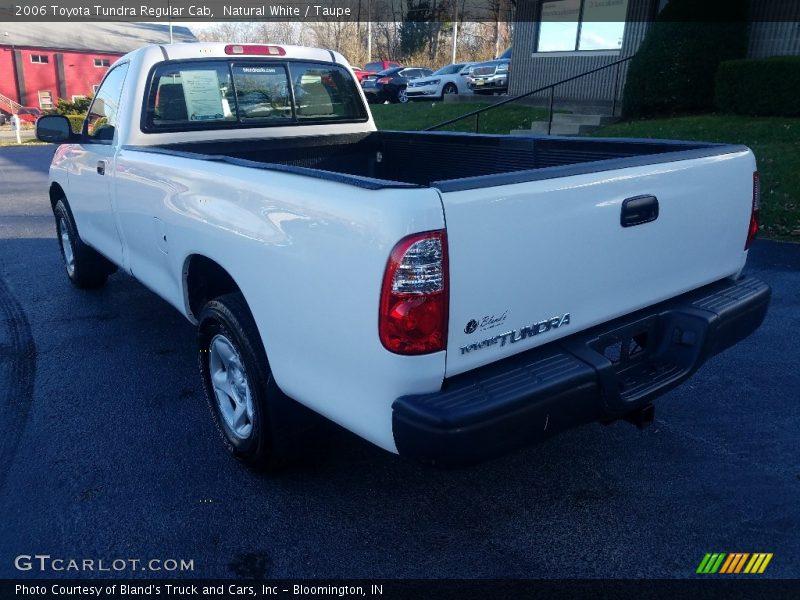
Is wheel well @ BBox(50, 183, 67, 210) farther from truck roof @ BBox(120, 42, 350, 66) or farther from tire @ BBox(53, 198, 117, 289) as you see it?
truck roof @ BBox(120, 42, 350, 66)

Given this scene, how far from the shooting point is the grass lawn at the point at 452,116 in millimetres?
16734

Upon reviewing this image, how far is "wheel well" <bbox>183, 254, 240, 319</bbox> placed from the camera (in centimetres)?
341

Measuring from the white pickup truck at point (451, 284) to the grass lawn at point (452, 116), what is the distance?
13.1 metres

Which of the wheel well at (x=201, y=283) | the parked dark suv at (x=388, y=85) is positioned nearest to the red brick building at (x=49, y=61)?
the parked dark suv at (x=388, y=85)

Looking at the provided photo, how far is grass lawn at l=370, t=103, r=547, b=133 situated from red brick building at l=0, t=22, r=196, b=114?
29.2 m

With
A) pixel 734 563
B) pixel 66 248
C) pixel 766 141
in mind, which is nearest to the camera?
pixel 734 563

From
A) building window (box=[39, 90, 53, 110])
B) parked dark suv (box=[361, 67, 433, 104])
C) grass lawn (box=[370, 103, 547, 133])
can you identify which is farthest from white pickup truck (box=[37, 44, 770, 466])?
building window (box=[39, 90, 53, 110])

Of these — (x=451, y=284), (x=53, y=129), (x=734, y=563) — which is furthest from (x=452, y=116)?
(x=451, y=284)

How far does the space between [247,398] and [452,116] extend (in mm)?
16942

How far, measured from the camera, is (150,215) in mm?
3760

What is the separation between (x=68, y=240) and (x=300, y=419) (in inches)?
169

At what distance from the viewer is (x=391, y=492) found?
3150 mm

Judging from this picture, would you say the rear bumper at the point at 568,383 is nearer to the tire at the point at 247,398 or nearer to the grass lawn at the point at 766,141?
the tire at the point at 247,398

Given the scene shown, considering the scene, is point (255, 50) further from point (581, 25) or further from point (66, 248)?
point (581, 25)
